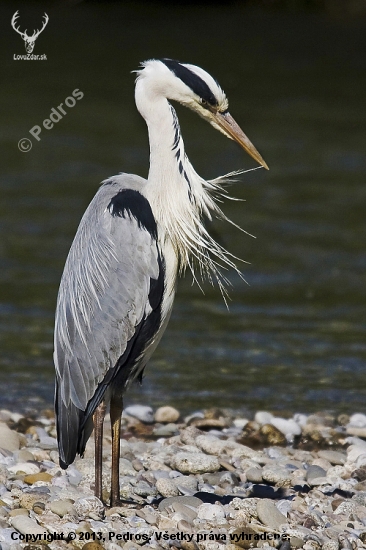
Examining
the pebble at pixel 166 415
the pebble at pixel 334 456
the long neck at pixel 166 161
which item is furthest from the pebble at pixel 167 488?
the pebble at pixel 166 415

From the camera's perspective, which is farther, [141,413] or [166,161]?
[141,413]

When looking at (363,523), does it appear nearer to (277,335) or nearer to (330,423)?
(330,423)

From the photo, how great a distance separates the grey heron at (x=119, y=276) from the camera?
5316 mm

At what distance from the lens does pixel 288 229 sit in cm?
1331

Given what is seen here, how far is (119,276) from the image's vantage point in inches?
211

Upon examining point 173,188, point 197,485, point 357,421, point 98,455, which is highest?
point 173,188

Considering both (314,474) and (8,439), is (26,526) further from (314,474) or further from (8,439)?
(314,474)

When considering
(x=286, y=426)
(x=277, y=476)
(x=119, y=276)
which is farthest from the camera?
(x=286, y=426)

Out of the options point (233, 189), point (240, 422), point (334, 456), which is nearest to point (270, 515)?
point (334, 456)

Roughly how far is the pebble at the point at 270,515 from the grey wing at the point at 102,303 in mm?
1091

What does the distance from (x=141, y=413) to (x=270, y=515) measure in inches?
104

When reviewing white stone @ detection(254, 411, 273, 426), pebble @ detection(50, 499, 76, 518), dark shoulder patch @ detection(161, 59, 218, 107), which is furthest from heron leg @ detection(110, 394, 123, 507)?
white stone @ detection(254, 411, 273, 426)

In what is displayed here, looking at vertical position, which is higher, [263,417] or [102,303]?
[102,303]

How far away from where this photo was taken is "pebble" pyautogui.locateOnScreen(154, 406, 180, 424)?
7.55 m
